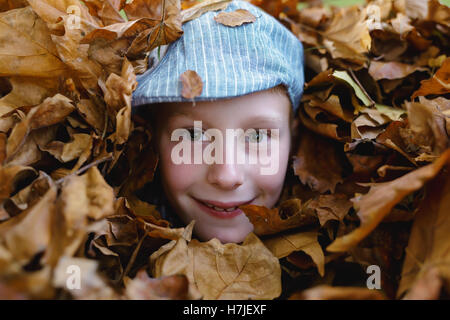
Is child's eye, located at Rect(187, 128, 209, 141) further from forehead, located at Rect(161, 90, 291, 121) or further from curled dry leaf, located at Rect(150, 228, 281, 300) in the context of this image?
curled dry leaf, located at Rect(150, 228, 281, 300)

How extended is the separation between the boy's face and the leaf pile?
0.06 meters

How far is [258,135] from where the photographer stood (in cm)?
93

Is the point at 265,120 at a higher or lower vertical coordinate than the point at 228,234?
higher

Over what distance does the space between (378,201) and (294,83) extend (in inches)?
16.7

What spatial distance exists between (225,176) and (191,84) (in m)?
0.20

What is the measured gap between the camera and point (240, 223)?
94 cm

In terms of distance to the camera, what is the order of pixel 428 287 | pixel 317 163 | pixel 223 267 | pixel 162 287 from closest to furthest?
pixel 428 287 → pixel 162 287 → pixel 223 267 → pixel 317 163

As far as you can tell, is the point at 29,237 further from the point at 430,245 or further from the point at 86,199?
the point at 430,245

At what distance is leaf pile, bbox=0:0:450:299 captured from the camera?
58 cm

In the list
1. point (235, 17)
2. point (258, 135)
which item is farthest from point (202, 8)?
point (258, 135)

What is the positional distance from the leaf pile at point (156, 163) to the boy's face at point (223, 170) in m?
0.06

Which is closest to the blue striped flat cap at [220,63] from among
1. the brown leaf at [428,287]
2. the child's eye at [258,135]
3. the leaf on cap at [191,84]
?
the leaf on cap at [191,84]
